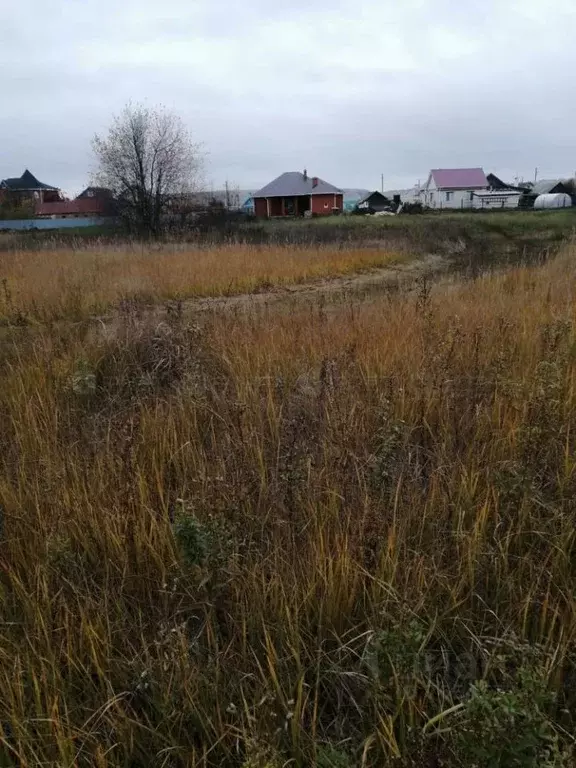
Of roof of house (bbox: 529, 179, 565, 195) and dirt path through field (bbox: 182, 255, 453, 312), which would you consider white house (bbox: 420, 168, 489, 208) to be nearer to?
roof of house (bbox: 529, 179, 565, 195)

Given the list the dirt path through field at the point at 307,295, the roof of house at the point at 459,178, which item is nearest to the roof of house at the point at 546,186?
the roof of house at the point at 459,178

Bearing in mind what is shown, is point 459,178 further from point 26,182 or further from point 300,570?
point 300,570

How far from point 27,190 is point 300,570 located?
273ft

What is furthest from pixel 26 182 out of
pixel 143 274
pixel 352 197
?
pixel 143 274

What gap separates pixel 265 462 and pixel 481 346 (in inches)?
75.6

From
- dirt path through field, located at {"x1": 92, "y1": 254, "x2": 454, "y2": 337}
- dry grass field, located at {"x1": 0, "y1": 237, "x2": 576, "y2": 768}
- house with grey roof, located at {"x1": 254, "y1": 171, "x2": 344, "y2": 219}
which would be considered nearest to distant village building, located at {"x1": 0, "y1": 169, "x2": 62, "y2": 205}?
house with grey roof, located at {"x1": 254, "y1": 171, "x2": 344, "y2": 219}

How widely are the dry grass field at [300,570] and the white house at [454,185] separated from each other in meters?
66.5

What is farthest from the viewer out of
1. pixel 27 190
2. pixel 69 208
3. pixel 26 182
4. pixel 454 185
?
pixel 26 182

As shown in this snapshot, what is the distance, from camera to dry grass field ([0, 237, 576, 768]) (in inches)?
46.6

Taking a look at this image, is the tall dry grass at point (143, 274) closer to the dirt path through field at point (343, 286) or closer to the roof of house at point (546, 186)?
the dirt path through field at point (343, 286)

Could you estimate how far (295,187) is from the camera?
174 ft

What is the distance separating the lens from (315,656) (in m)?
1.41

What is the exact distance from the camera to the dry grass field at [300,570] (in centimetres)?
118

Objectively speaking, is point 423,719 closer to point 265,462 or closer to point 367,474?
point 367,474
